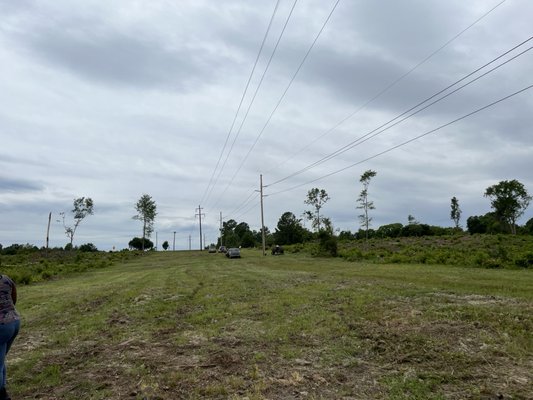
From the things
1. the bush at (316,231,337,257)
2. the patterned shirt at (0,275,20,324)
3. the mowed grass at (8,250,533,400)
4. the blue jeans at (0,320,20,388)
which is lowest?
the mowed grass at (8,250,533,400)

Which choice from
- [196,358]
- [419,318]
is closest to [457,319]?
[419,318]

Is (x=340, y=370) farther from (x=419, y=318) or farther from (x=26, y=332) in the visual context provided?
(x=26, y=332)

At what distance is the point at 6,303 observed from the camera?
6113mm

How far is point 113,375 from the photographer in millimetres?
7367

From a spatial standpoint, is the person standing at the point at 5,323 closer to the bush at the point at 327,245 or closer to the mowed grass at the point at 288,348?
the mowed grass at the point at 288,348

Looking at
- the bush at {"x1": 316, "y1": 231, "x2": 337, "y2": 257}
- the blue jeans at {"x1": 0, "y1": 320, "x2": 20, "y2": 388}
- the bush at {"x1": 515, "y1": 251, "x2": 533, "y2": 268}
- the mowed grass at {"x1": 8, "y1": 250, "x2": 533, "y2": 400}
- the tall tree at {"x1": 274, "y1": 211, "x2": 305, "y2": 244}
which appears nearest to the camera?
the blue jeans at {"x1": 0, "y1": 320, "x2": 20, "y2": 388}

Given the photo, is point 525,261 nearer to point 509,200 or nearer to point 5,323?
point 5,323

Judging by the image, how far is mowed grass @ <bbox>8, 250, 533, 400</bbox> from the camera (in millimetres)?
6469

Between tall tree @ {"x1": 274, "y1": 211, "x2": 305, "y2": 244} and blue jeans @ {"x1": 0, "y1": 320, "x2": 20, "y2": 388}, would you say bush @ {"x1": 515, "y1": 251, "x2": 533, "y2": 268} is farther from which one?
tall tree @ {"x1": 274, "y1": 211, "x2": 305, "y2": 244}

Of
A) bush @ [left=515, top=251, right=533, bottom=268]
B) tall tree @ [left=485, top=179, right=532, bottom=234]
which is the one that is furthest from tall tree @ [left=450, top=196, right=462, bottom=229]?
bush @ [left=515, top=251, right=533, bottom=268]

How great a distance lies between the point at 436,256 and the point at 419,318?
2472 cm

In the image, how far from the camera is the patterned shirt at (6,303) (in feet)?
19.7

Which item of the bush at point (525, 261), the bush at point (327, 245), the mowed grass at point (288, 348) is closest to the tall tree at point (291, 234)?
the bush at point (327, 245)

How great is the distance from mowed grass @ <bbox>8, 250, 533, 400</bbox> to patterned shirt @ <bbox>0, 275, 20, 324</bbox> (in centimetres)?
139
